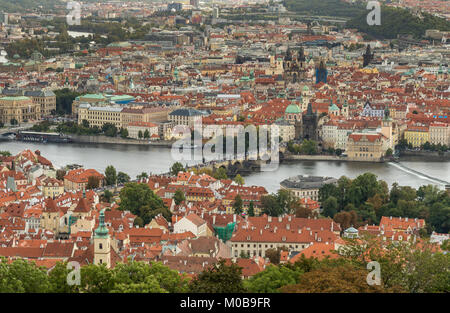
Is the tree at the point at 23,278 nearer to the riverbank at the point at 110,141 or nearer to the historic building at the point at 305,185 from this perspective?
the historic building at the point at 305,185

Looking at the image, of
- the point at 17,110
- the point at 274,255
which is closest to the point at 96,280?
the point at 274,255

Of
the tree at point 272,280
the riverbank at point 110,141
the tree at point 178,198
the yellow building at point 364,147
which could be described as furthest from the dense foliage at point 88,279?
the riverbank at point 110,141

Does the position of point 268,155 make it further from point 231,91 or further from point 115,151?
point 231,91

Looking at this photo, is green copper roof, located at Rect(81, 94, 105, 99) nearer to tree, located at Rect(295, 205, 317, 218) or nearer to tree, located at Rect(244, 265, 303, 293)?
tree, located at Rect(295, 205, 317, 218)

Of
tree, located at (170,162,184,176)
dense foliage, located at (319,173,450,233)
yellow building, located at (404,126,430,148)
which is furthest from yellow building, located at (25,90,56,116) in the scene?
dense foliage, located at (319,173,450,233)

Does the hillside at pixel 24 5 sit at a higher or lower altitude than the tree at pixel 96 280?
higher

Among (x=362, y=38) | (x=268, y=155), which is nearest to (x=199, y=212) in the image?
(x=268, y=155)
